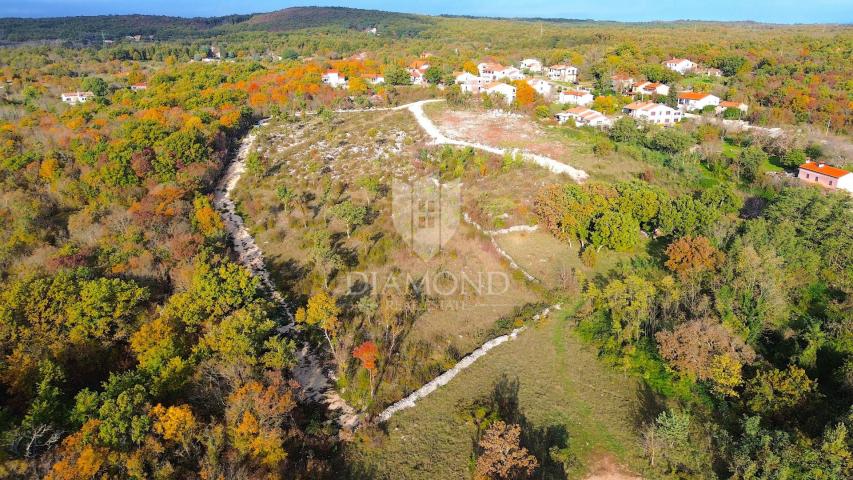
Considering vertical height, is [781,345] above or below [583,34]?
below

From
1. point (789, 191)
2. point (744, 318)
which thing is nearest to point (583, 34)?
point (789, 191)

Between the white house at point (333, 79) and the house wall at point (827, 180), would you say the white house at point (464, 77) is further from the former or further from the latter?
the house wall at point (827, 180)

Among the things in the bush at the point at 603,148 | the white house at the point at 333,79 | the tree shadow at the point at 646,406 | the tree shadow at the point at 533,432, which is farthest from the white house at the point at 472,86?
the tree shadow at the point at 646,406

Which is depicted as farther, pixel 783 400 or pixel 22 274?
pixel 22 274

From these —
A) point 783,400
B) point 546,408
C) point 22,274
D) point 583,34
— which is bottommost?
point 546,408

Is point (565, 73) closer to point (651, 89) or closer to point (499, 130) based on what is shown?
point (651, 89)

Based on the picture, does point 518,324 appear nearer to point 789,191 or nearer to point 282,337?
point 282,337

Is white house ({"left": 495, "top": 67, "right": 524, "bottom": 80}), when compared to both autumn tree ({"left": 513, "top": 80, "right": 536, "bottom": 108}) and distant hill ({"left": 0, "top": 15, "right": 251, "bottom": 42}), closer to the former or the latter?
autumn tree ({"left": 513, "top": 80, "right": 536, "bottom": 108})

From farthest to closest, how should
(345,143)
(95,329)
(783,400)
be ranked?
1. (345,143)
2. (95,329)
3. (783,400)
